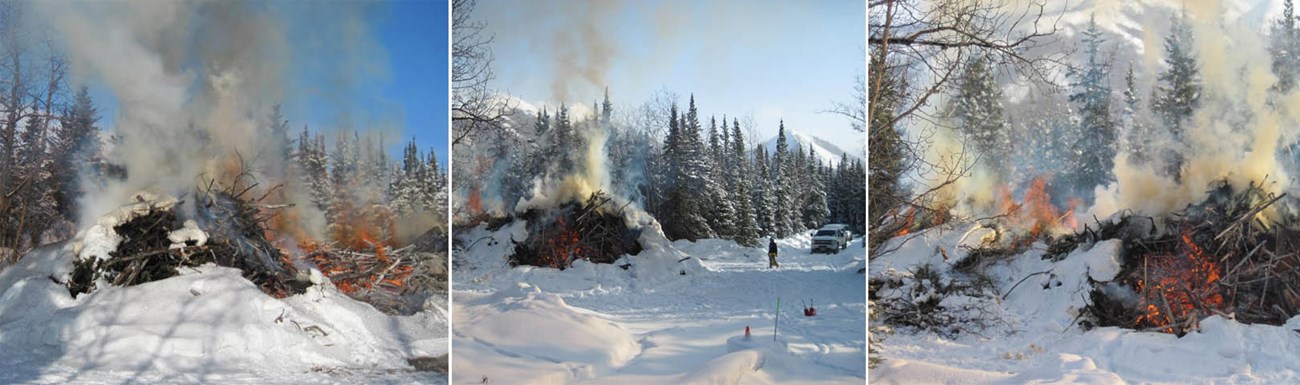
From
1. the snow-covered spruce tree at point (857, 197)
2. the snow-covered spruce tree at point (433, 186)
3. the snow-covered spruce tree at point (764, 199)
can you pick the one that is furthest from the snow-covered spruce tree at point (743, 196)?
the snow-covered spruce tree at point (433, 186)

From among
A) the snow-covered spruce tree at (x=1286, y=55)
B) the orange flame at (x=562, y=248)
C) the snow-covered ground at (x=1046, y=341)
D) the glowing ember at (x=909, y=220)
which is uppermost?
the snow-covered spruce tree at (x=1286, y=55)

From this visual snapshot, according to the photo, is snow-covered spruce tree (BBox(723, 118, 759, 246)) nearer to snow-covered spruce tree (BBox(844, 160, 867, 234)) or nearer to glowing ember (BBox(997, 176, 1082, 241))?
snow-covered spruce tree (BBox(844, 160, 867, 234))

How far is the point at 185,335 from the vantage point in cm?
446

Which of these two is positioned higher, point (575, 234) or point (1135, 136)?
point (1135, 136)

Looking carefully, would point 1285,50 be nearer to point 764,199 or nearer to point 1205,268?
point 1205,268

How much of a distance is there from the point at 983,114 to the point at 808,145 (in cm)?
100

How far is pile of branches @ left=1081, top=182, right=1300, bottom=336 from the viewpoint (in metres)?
4.72

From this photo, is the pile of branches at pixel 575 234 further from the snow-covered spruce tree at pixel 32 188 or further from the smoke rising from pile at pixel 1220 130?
the smoke rising from pile at pixel 1220 130

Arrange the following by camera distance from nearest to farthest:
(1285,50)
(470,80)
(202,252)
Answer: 1. (470,80)
2. (202,252)
3. (1285,50)

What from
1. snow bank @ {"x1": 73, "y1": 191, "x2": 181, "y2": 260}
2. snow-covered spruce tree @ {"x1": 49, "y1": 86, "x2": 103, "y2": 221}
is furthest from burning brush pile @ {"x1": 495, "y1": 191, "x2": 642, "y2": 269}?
snow-covered spruce tree @ {"x1": 49, "y1": 86, "x2": 103, "y2": 221}

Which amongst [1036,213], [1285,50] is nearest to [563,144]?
[1036,213]

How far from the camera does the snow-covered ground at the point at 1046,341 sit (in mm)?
4605

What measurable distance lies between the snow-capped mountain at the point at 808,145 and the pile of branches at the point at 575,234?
821 mm

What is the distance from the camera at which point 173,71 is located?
4.62 meters
